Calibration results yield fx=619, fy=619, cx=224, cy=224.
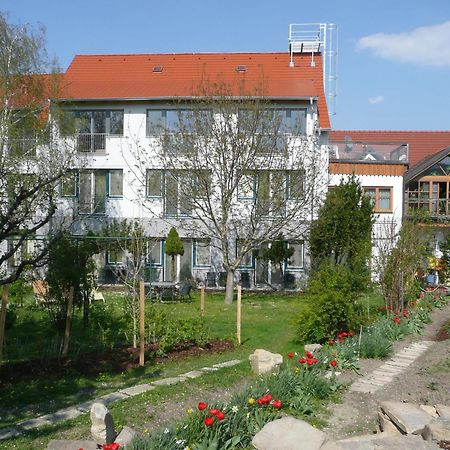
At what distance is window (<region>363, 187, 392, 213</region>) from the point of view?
101ft

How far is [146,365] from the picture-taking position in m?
11.0

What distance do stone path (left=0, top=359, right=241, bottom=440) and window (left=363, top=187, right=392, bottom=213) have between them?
22000mm

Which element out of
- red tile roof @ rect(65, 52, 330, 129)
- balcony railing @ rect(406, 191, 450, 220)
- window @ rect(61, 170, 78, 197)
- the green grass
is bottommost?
the green grass

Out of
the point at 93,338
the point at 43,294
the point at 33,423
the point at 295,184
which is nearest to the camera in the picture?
the point at 33,423

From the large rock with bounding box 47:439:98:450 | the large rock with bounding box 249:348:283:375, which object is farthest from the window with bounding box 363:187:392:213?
the large rock with bounding box 47:439:98:450

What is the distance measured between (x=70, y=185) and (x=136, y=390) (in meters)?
21.0

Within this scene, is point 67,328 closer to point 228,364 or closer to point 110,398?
point 228,364

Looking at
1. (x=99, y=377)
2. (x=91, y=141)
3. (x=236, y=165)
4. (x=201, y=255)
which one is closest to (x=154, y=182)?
(x=201, y=255)

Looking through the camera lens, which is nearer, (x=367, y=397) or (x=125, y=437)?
(x=125, y=437)

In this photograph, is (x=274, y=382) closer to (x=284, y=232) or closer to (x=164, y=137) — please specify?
(x=164, y=137)

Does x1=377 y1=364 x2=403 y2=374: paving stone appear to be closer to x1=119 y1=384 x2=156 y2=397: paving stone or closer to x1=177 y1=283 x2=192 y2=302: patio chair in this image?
x1=119 y1=384 x2=156 y2=397: paving stone

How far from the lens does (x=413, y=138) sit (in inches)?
1591

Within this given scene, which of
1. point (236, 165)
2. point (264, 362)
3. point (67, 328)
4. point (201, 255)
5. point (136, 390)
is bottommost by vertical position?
point (136, 390)

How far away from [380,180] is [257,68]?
8510 millimetres
